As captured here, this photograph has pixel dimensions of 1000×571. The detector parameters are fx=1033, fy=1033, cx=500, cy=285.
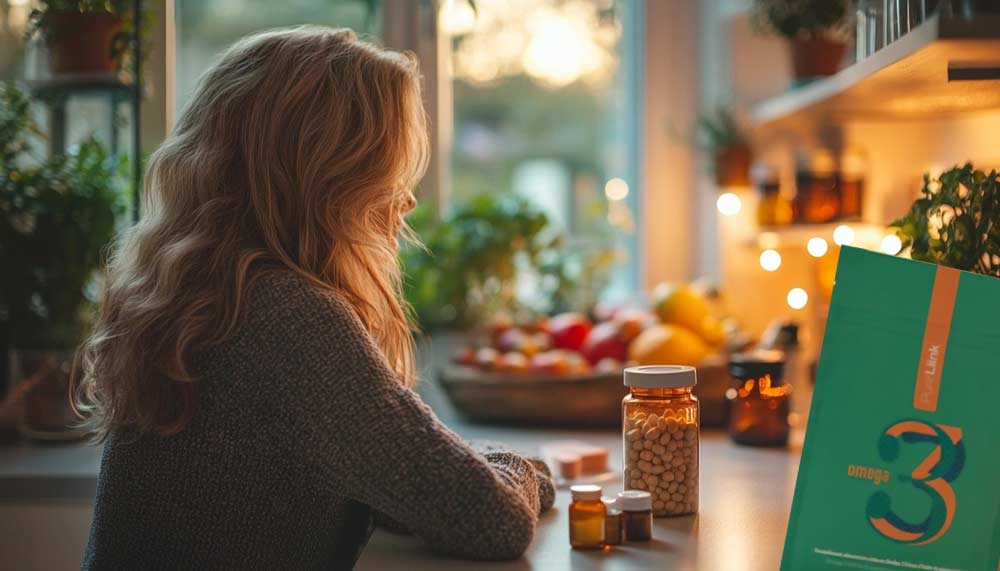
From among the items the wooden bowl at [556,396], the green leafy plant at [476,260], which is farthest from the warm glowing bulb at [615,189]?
the wooden bowl at [556,396]

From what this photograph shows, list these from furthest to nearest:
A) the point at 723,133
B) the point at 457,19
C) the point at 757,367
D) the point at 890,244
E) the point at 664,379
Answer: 1. the point at 457,19
2. the point at 723,133
3. the point at 890,244
4. the point at 757,367
5. the point at 664,379

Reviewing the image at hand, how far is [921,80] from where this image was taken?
4.14 ft

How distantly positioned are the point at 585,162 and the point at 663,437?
145 centimetres

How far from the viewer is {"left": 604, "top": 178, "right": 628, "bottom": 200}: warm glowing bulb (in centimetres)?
251

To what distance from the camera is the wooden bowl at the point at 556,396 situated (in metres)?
1.78

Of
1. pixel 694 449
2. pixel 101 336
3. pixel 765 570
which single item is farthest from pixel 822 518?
pixel 101 336

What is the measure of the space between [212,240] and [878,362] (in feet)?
2.14

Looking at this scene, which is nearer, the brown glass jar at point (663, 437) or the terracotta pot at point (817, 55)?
the brown glass jar at point (663, 437)

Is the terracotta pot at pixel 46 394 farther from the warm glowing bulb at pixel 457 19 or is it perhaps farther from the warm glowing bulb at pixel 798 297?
the warm glowing bulb at pixel 798 297

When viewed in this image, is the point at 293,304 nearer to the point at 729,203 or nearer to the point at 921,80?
the point at 921,80

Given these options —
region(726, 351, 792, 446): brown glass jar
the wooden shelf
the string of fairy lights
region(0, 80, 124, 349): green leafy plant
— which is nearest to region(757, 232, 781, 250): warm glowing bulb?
the string of fairy lights

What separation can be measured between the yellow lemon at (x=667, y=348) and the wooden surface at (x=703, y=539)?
0.34m

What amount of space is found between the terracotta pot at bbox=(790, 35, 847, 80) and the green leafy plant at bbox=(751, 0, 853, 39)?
0.02m

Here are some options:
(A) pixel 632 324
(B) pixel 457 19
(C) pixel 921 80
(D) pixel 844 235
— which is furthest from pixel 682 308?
(B) pixel 457 19
